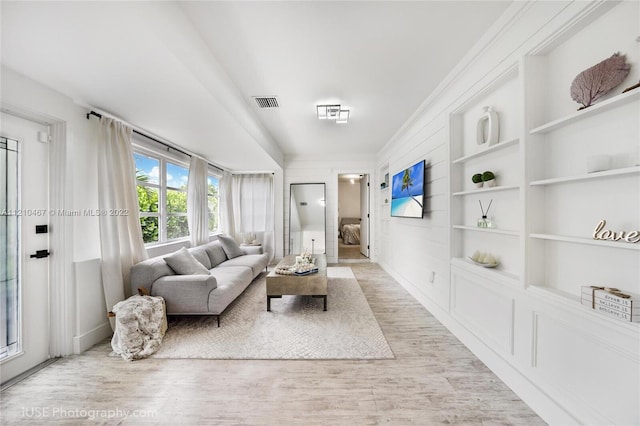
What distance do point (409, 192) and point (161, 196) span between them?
376 centimetres

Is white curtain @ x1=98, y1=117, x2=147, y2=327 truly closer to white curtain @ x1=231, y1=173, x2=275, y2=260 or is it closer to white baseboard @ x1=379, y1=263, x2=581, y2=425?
white curtain @ x1=231, y1=173, x2=275, y2=260

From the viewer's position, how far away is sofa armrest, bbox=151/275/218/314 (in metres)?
2.57

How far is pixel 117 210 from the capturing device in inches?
99.6

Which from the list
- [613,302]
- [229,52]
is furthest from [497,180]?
[229,52]

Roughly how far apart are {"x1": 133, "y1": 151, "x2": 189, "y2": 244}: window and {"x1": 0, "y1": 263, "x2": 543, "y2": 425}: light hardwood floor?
5.75 ft

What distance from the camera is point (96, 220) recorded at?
2.41 meters

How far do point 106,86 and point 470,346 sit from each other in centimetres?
382

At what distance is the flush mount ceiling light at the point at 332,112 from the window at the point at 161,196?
8.09 ft

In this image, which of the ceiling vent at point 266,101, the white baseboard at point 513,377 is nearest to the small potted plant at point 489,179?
the white baseboard at point 513,377

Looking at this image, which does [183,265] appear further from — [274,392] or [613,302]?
[613,302]

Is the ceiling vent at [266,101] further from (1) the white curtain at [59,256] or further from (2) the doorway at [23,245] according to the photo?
(2) the doorway at [23,245]

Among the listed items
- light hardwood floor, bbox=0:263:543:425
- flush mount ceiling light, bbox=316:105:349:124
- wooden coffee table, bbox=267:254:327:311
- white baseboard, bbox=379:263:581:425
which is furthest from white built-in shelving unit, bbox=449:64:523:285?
wooden coffee table, bbox=267:254:327:311

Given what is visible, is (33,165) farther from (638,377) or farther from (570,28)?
(638,377)

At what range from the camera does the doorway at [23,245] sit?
183 centimetres
